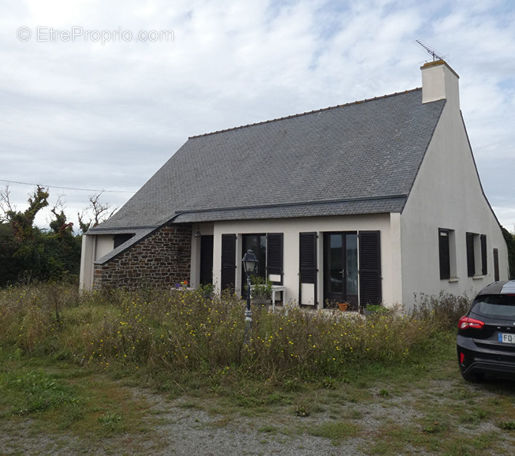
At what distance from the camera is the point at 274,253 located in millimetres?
12938

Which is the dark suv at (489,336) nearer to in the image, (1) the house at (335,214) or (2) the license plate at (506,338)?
(2) the license plate at (506,338)

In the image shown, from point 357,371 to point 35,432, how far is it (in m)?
4.46

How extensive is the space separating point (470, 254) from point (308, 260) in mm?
6534

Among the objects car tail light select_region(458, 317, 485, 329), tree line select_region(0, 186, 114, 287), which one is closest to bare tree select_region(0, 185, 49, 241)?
tree line select_region(0, 186, 114, 287)

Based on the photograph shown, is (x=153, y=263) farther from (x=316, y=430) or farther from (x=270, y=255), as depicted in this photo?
(x=316, y=430)

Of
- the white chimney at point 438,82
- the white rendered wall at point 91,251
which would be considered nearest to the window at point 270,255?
the white chimney at point 438,82

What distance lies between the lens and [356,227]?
11.4m

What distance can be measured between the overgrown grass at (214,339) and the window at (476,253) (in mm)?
6017

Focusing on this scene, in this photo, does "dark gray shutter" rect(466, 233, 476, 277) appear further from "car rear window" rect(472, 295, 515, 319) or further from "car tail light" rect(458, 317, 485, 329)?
"car tail light" rect(458, 317, 485, 329)

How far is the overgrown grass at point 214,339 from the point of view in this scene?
20.5ft

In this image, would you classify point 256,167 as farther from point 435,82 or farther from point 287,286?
point 435,82

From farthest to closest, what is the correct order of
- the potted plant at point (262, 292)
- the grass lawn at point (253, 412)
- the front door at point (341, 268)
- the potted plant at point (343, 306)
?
the potted plant at point (262, 292), the front door at point (341, 268), the potted plant at point (343, 306), the grass lawn at point (253, 412)

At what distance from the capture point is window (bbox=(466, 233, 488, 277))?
14.6 metres

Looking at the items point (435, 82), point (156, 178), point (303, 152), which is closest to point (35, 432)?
point (303, 152)
